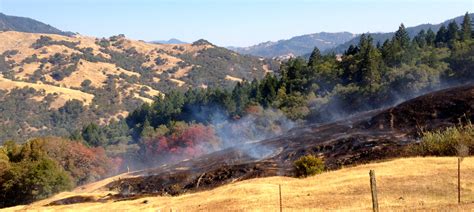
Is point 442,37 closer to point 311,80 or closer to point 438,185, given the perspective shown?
point 311,80

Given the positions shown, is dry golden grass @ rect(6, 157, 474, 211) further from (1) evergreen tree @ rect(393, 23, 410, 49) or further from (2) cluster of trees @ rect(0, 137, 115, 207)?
(1) evergreen tree @ rect(393, 23, 410, 49)

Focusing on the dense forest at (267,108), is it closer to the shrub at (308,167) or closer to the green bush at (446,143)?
the shrub at (308,167)

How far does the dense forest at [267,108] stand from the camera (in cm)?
8059

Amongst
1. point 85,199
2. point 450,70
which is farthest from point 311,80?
point 85,199

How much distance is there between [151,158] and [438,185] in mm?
99157

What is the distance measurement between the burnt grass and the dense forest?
808 inches

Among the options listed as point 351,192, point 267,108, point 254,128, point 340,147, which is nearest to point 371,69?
point 267,108

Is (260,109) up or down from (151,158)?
up

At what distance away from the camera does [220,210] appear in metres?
34.4

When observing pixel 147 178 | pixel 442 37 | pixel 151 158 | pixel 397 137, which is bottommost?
pixel 151 158

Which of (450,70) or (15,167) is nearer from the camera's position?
(15,167)

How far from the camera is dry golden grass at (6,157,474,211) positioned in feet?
96.0

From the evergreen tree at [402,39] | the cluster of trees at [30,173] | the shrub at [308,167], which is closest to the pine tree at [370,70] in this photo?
the evergreen tree at [402,39]

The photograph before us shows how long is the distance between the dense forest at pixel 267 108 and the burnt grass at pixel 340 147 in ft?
67.3
